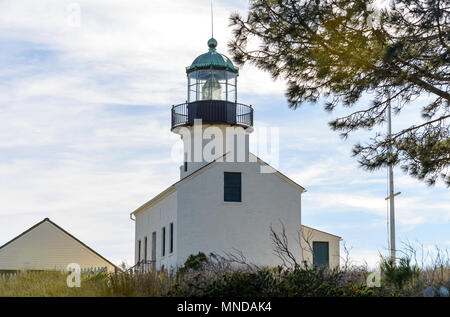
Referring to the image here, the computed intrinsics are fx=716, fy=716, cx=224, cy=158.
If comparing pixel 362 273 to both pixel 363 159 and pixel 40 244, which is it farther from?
pixel 40 244

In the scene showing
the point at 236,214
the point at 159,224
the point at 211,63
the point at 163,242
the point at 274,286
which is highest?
the point at 211,63

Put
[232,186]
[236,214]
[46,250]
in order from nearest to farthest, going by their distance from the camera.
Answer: [236,214] < [232,186] < [46,250]

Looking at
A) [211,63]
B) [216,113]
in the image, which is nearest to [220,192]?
[216,113]

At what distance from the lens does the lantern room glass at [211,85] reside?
31.6 m

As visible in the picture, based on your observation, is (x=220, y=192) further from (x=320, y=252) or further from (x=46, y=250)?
(x=46, y=250)

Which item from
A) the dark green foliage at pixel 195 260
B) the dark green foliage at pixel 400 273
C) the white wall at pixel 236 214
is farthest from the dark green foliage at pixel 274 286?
the white wall at pixel 236 214

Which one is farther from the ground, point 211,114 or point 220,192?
point 211,114

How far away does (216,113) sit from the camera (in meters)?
31.2

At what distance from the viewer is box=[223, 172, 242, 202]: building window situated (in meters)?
29.5

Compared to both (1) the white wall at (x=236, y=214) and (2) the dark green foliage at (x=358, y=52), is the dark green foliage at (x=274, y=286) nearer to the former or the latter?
(2) the dark green foliage at (x=358, y=52)

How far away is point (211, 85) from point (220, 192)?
17.1 ft

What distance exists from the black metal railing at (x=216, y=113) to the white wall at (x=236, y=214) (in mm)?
2603
